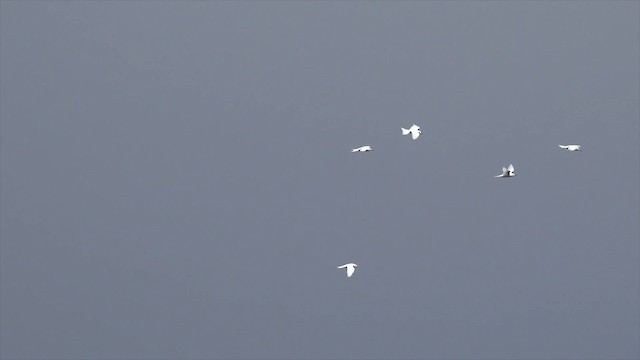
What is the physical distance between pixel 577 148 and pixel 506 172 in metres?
1.88

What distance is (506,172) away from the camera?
91.9m

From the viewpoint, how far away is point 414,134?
303 feet

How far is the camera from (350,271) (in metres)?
94.4

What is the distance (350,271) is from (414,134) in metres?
3.80

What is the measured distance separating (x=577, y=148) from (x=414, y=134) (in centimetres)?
345

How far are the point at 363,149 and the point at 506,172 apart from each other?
3342mm

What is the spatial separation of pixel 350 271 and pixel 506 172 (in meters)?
4.58

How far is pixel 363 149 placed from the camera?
93438mm

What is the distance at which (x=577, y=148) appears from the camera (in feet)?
305

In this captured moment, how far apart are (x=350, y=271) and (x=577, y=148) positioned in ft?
18.3
